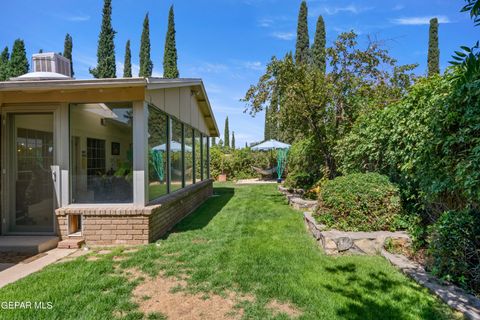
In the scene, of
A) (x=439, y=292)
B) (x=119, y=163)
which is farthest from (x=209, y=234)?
(x=439, y=292)

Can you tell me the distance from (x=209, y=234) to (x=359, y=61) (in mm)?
7000

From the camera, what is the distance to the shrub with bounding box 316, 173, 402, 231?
5293 mm

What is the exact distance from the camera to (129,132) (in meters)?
5.78

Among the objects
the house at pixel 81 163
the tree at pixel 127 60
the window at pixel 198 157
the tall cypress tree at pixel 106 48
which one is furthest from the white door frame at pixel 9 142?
the tree at pixel 127 60

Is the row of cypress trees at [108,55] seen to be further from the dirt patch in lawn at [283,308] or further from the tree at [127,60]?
Answer: the dirt patch in lawn at [283,308]

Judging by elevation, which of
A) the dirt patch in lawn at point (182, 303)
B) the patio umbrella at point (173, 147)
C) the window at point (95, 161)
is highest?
the patio umbrella at point (173, 147)

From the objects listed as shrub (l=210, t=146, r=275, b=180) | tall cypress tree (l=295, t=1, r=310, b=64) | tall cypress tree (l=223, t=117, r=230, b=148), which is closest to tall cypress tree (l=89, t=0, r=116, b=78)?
shrub (l=210, t=146, r=275, b=180)

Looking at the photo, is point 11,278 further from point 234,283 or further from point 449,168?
point 449,168

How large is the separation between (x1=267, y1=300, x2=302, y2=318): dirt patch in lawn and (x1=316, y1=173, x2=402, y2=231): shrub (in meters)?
2.58

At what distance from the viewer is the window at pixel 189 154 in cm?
→ 941

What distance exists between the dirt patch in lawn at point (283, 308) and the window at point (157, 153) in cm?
362

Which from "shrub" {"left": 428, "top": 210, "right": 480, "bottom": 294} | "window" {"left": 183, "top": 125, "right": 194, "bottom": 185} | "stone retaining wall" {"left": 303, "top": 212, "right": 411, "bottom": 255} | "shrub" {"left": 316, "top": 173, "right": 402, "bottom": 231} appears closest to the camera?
"shrub" {"left": 428, "top": 210, "right": 480, "bottom": 294}

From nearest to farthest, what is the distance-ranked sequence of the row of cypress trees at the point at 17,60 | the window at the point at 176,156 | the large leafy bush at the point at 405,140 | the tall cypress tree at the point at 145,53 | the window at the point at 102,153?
the large leafy bush at the point at 405,140, the window at the point at 102,153, the window at the point at 176,156, the tall cypress tree at the point at 145,53, the row of cypress trees at the point at 17,60

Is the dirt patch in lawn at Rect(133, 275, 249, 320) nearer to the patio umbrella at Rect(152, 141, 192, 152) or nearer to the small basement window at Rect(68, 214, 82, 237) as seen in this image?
the small basement window at Rect(68, 214, 82, 237)
